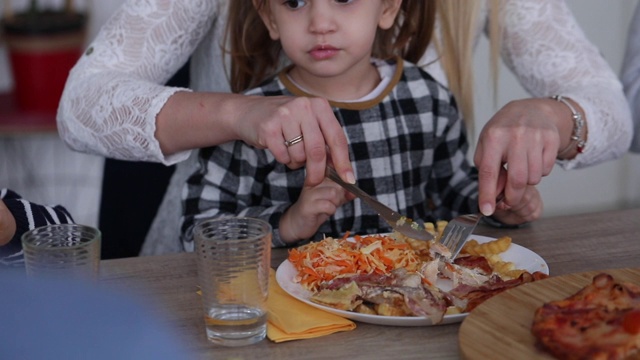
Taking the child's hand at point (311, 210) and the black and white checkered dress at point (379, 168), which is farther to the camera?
the black and white checkered dress at point (379, 168)

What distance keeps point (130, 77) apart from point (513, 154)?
713 millimetres

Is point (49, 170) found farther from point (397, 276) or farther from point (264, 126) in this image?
point (397, 276)

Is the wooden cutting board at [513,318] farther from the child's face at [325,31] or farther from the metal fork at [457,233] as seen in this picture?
the child's face at [325,31]

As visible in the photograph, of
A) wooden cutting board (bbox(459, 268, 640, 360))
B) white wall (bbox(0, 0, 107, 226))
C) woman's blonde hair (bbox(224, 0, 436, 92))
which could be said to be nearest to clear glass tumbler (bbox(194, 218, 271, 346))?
wooden cutting board (bbox(459, 268, 640, 360))

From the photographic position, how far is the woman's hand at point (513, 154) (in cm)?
135

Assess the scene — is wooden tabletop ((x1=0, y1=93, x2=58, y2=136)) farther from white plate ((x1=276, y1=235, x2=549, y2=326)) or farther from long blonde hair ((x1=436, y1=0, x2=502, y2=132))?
white plate ((x1=276, y1=235, x2=549, y2=326))

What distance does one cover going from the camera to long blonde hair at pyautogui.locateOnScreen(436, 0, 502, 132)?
186 cm

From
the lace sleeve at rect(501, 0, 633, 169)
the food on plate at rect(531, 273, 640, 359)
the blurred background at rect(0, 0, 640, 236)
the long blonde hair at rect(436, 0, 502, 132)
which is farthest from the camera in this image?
the blurred background at rect(0, 0, 640, 236)

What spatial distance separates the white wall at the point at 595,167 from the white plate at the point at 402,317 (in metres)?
2.53

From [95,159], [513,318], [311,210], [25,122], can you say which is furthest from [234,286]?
[95,159]

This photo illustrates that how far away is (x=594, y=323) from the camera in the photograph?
0.98 meters

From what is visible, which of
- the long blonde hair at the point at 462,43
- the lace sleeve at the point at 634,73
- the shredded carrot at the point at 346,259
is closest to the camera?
the shredded carrot at the point at 346,259

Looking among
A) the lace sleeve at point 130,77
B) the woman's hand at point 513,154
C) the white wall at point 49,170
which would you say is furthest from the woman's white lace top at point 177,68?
the white wall at point 49,170

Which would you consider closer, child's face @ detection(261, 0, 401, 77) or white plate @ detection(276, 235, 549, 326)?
white plate @ detection(276, 235, 549, 326)
